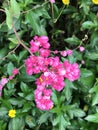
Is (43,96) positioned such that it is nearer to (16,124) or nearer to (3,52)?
(16,124)

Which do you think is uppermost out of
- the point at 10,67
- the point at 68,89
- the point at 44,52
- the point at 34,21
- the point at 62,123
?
the point at 34,21

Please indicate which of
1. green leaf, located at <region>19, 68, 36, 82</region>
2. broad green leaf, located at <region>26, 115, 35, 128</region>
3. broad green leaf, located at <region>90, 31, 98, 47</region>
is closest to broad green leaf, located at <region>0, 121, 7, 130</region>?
broad green leaf, located at <region>26, 115, 35, 128</region>

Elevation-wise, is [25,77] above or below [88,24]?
below

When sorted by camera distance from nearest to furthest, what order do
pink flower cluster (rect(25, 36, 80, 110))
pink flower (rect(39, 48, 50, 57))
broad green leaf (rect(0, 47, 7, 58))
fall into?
pink flower cluster (rect(25, 36, 80, 110)) → pink flower (rect(39, 48, 50, 57)) → broad green leaf (rect(0, 47, 7, 58))

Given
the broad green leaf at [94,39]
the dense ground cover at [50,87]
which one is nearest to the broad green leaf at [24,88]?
the dense ground cover at [50,87]

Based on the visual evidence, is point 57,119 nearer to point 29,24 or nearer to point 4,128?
point 4,128

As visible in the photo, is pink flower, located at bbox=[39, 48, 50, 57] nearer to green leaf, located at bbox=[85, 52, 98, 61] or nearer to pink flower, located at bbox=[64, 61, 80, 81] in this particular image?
pink flower, located at bbox=[64, 61, 80, 81]

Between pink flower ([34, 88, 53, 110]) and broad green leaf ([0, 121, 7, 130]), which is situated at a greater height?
pink flower ([34, 88, 53, 110])

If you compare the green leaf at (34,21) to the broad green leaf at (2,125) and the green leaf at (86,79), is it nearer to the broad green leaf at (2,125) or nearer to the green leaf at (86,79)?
the green leaf at (86,79)

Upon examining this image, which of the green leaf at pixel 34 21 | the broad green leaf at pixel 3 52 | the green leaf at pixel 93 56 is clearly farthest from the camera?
the broad green leaf at pixel 3 52

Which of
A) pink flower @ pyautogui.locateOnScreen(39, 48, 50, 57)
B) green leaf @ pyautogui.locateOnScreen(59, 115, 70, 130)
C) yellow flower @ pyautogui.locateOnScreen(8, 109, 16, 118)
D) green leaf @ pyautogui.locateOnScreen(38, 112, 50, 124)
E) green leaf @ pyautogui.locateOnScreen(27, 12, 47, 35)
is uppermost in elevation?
green leaf @ pyautogui.locateOnScreen(27, 12, 47, 35)

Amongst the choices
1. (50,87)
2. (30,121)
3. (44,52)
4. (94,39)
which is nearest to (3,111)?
(30,121)
